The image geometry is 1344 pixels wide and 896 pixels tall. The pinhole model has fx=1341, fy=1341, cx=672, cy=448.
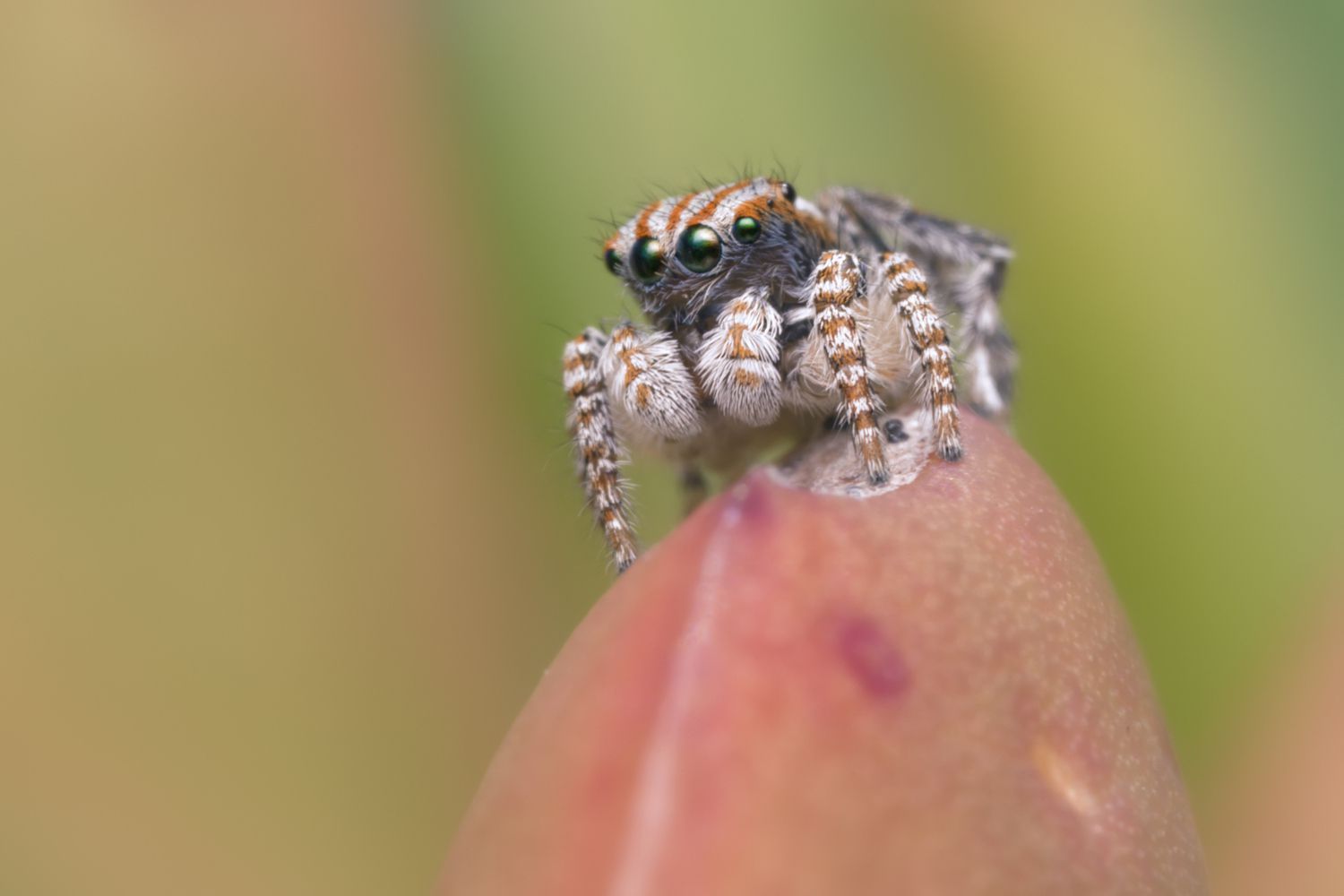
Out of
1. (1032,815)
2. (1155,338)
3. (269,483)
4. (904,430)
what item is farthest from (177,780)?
(1155,338)

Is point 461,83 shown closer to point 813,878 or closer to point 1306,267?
point 1306,267

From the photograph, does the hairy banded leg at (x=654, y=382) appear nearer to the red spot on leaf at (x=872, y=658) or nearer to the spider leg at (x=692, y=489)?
the spider leg at (x=692, y=489)

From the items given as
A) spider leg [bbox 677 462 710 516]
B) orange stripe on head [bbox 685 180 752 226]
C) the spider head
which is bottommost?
spider leg [bbox 677 462 710 516]

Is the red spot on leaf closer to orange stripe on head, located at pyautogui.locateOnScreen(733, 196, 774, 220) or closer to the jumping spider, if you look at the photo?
the jumping spider

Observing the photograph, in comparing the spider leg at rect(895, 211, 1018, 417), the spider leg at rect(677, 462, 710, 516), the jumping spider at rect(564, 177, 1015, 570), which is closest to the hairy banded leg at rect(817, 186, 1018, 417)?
the spider leg at rect(895, 211, 1018, 417)

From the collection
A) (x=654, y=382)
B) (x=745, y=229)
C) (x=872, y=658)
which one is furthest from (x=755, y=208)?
(x=872, y=658)

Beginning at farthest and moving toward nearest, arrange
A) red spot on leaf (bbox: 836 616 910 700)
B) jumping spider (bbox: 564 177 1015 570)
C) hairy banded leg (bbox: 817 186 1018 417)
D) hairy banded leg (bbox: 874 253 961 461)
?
hairy banded leg (bbox: 817 186 1018 417)
jumping spider (bbox: 564 177 1015 570)
hairy banded leg (bbox: 874 253 961 461)
red spot on leaf (bbox: 836 616 910 700)

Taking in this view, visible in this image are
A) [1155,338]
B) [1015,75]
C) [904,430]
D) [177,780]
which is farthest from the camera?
[1015,75]
